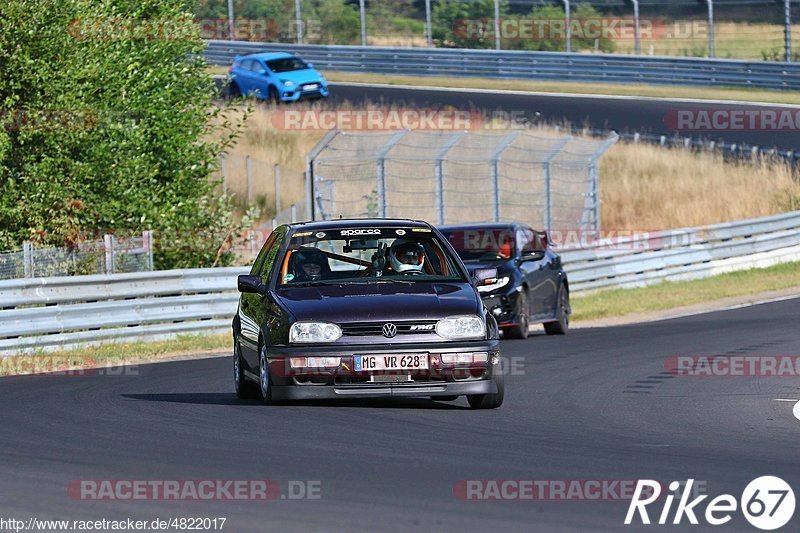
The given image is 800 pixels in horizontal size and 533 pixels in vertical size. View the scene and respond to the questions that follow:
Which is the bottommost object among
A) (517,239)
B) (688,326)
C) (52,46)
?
(688,326)

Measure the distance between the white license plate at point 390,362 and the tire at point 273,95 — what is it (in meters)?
34.7

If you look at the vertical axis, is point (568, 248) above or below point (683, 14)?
below

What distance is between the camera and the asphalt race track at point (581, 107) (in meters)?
41.7

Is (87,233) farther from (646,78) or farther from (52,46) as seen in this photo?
(646,78)

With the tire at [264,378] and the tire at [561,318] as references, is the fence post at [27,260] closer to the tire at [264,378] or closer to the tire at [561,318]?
the tire at [561,318]

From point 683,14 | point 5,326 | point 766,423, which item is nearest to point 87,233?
point 5,326

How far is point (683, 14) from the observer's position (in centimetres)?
5241

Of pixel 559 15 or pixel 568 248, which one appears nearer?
pixel 568 248

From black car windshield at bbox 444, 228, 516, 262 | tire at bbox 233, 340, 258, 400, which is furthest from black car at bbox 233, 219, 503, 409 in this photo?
black car windshield at bbox 444, 228, 516, 262

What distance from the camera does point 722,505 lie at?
24.1 feet

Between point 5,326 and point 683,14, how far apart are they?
126ft

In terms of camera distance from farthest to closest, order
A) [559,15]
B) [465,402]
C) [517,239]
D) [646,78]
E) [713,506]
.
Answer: [559,15], [646,78], [517,239], [465,402], [713,506]

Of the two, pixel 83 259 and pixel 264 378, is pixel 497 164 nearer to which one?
pixel 83 259

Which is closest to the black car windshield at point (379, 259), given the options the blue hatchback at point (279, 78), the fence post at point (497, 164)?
the fence post at point (497, 164)
